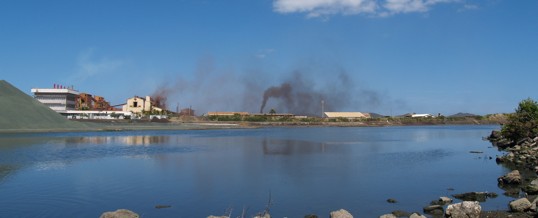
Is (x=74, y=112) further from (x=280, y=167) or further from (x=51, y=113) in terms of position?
(x=280, y=167)

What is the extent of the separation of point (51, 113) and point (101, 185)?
207ft

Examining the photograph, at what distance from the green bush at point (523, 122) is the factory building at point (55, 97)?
124m

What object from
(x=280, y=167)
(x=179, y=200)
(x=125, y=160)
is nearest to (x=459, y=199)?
(x=179, y=200)

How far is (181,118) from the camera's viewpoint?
152500 millimetres

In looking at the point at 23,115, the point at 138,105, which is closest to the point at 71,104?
the point at 138,105

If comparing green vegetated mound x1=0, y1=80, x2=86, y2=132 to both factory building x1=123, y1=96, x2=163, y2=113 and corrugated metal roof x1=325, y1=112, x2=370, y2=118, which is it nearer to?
factory building x1=123, y1=96, x2=163, y2=113

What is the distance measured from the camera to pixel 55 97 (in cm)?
13288

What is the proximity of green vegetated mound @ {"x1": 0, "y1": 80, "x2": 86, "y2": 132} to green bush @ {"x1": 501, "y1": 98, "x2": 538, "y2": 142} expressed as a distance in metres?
63.5

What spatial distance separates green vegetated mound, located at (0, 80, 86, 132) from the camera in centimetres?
6569

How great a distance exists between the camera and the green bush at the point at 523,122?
1491 inches

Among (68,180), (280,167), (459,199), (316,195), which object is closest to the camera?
(459,199)

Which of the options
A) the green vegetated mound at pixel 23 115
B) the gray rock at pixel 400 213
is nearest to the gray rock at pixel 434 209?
the gray rock at pixel 400 213

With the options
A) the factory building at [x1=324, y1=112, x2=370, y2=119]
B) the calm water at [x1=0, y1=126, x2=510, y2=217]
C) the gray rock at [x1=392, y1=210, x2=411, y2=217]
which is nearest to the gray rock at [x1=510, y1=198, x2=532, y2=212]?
the calm water at [x1=0, y1=126, x2=510, y2=217]

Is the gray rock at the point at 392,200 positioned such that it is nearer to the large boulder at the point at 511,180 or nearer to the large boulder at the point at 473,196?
the large boulder at the point at 473,196
